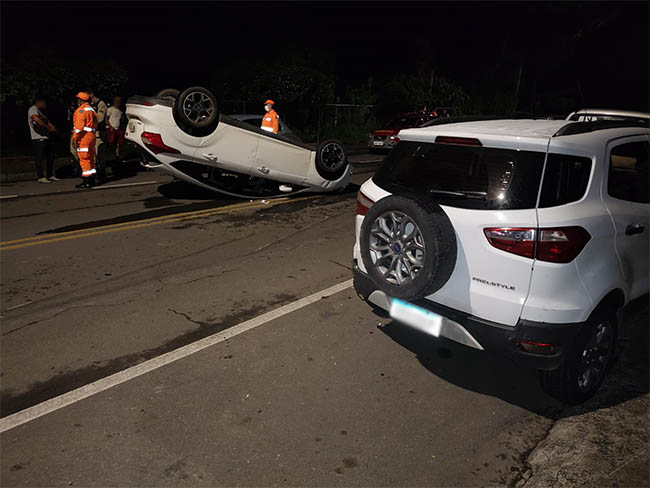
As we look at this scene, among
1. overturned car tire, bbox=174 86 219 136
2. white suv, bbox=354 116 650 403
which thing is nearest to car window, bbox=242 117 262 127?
overturned car tire, bbox=174 86 219 136

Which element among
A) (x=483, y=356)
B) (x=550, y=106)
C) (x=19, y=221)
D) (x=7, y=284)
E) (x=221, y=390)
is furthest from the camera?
(x=550, y=106)

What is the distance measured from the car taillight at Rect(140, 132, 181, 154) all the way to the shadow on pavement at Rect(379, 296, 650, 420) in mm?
5310

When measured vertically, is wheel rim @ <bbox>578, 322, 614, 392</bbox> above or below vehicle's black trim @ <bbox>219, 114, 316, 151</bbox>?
below

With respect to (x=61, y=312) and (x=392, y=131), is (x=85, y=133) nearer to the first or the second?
(x=61, y=312)

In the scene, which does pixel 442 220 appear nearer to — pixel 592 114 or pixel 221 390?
pixel 221 390

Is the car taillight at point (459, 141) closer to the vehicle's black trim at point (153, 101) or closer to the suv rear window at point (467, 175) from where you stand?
the suv rear window at point (467, 175)

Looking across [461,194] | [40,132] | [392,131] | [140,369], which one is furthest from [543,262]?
[392,131]

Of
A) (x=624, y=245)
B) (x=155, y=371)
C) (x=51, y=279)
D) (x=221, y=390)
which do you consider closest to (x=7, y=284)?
(x=51, y=279)

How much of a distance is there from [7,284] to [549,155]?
5304 millimetres

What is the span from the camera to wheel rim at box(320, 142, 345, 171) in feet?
32.8

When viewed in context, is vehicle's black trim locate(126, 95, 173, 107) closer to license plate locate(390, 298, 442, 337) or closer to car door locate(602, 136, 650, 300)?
license plate locate(390, 298, 442, 337)

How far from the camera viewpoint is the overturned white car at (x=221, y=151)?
27.3 feet

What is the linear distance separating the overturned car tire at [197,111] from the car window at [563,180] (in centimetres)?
628

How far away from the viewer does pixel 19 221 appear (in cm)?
799
